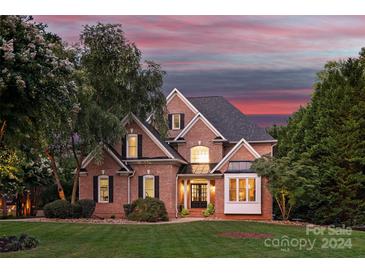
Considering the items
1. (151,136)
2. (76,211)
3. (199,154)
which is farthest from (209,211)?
(76,211)

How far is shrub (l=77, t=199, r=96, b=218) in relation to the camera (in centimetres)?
3322

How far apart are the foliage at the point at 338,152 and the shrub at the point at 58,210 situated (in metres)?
11.2

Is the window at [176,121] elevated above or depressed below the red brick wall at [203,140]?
above

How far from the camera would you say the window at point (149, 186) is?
1398 inches

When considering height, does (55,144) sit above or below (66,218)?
above

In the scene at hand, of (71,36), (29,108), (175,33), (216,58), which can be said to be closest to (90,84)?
(71,36)

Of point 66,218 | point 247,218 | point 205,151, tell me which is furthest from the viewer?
point 205,151

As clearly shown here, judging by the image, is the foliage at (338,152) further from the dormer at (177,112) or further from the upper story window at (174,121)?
the upper story window at (174,121)

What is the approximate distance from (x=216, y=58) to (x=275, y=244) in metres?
16.9

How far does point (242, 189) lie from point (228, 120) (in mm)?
6268

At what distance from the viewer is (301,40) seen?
3422cm

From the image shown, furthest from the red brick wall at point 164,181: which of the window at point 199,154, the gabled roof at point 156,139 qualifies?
the window at point 199,154

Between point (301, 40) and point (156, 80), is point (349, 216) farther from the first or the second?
point (156, 80)

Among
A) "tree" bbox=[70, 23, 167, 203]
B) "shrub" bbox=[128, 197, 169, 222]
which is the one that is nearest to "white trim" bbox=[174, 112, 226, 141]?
"tree" bbox=[70, 23, 167, 203]
